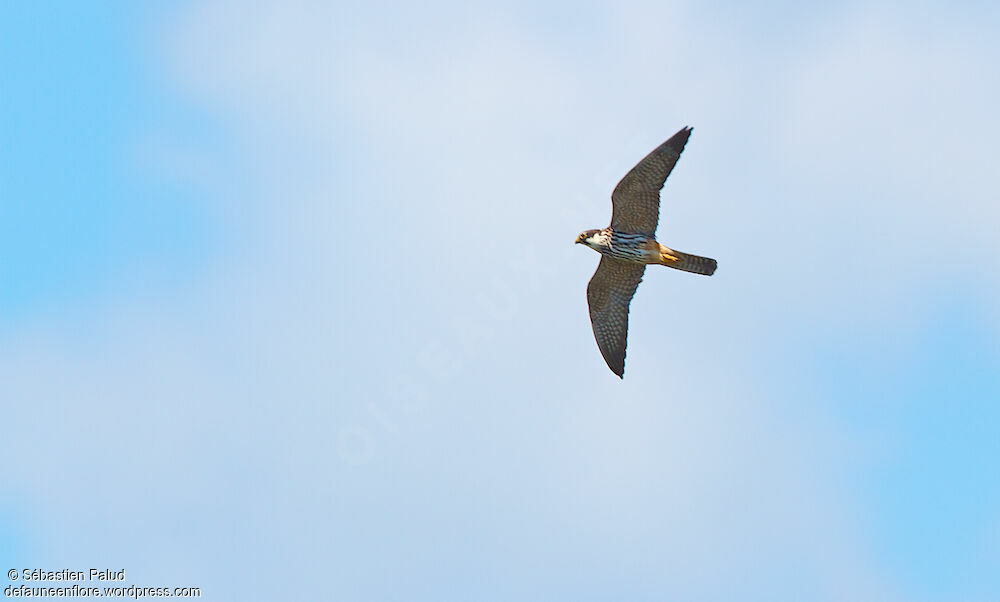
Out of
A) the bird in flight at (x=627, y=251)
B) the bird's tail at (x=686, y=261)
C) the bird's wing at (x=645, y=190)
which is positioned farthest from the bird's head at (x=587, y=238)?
the bird's tail at (x=686, y=261)

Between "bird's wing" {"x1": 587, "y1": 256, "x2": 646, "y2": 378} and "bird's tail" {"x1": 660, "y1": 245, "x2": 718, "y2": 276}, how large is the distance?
2.89 ft

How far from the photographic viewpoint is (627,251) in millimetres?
24766

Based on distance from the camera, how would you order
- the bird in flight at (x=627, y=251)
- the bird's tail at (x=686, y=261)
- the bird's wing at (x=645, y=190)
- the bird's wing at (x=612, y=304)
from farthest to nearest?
the bird's wing at (x=612, y=304) → the bird's tail at (x=686, y=261) → the bird in flight at (x=627, y=251) → the bird's wing at (x=645, y=190)

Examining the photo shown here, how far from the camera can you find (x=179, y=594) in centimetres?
2564

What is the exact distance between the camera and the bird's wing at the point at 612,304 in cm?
2572

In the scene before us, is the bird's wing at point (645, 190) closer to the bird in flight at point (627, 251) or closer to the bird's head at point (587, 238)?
the bird in flight at point (627, 251)

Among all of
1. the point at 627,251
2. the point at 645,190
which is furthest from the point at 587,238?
the point at 645,190

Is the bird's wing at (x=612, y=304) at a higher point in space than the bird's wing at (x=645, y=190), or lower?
lower

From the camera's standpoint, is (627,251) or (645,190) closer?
(645,190)

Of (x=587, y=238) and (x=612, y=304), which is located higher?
(x=587, y=238)

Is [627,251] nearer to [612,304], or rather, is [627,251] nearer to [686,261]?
[686,261]

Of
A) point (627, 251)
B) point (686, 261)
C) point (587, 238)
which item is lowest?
point (686, 261)

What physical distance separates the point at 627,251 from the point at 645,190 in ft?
5.27

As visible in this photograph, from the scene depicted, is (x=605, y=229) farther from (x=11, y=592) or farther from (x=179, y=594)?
(x=11, y=592)
